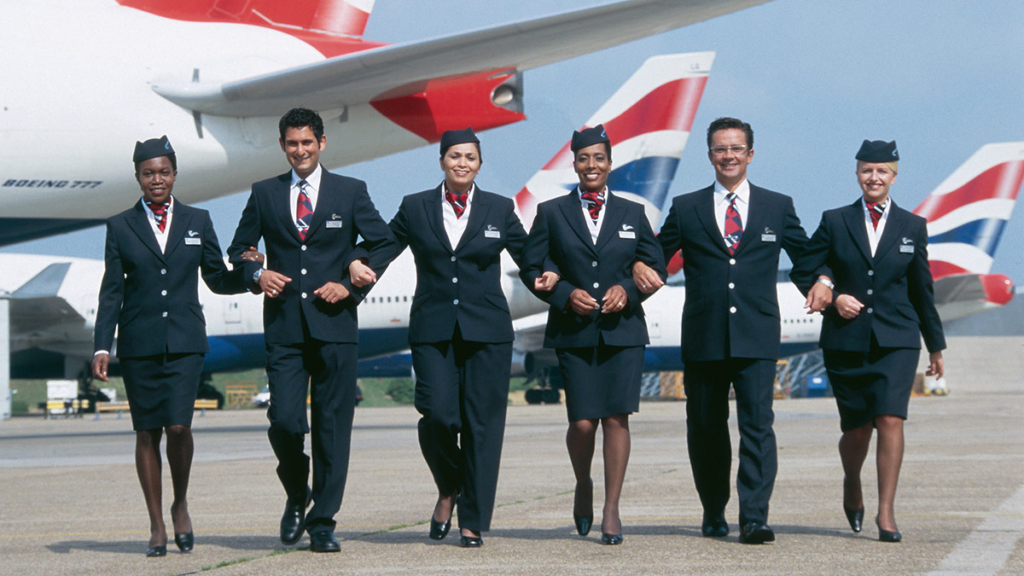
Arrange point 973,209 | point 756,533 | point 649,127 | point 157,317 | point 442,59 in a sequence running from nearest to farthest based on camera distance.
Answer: point 756,533 → point 157,317 → point 442,59 → point 649,127 → point 973,209

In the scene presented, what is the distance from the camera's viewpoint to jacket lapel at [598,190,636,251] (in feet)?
16.7

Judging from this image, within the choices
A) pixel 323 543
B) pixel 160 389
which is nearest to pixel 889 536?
pixel 323 543

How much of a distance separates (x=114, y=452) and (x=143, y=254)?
903cm

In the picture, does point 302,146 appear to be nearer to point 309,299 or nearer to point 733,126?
point 309,299

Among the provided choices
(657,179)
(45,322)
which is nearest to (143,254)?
(657,179)

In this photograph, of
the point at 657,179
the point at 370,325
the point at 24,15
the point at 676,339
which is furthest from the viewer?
the point at 676,339

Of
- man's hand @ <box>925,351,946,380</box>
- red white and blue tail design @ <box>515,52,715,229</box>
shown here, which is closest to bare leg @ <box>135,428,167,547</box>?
man's hand @ <box>925,351,946,380</box>

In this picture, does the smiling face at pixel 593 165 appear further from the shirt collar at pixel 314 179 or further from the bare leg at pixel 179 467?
the bare leg at pixel 179 467

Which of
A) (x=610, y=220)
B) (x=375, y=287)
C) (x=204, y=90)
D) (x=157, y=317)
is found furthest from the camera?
(x=375, y=287)

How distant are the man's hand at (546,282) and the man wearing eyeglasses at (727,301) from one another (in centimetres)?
38

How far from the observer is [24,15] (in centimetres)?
1224

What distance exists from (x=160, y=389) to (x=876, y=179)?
3366 mm

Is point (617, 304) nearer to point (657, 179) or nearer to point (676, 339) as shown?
point (657, 179)

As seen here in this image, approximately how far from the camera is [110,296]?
4.91 metres
